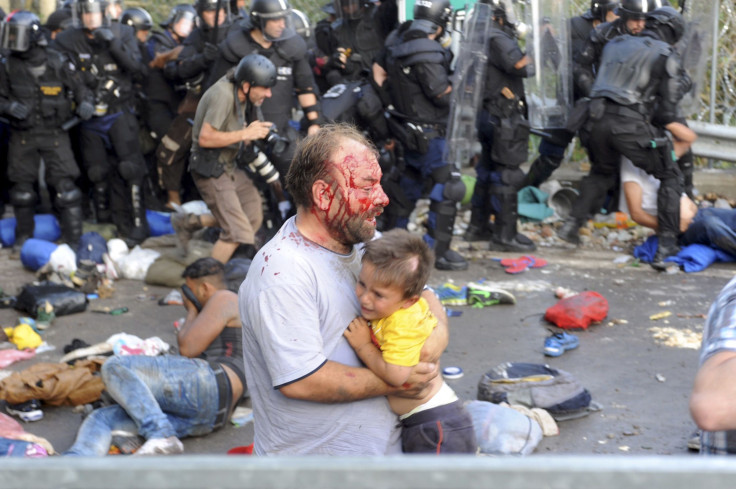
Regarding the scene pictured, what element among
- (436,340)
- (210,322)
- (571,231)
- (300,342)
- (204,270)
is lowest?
(571,231)

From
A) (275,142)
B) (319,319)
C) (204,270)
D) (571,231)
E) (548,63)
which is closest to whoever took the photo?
(319,319)

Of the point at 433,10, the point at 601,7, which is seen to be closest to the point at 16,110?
the point at 433,10

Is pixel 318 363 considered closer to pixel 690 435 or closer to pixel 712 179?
pixel 690 435

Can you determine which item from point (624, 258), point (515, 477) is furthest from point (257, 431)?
point (624, 258)

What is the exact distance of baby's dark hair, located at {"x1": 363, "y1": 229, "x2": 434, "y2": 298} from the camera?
2.47m

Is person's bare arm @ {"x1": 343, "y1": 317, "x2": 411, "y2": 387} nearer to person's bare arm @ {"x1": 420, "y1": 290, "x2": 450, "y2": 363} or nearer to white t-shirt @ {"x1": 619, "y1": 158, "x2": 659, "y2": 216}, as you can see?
person's bare arm @ {"x1": 420, "y1": 290, "x2": 450, "y2": 363}

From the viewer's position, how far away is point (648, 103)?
790 cm

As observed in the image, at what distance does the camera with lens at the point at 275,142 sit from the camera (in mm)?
7414

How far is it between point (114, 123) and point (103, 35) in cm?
87

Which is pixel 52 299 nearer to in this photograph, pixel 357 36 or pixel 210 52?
pixel 210 52

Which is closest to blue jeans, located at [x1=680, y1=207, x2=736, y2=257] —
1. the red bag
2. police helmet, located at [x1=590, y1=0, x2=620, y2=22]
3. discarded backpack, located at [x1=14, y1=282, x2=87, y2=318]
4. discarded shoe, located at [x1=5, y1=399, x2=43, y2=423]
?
the red bag

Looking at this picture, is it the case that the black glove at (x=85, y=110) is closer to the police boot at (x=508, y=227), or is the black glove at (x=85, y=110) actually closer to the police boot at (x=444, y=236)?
the police boot at (x=444, y=236)

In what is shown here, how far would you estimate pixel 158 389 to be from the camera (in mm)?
4578

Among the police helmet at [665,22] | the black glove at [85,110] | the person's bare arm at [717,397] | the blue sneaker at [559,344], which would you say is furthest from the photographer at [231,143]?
the person's bare arm at [717,397]
